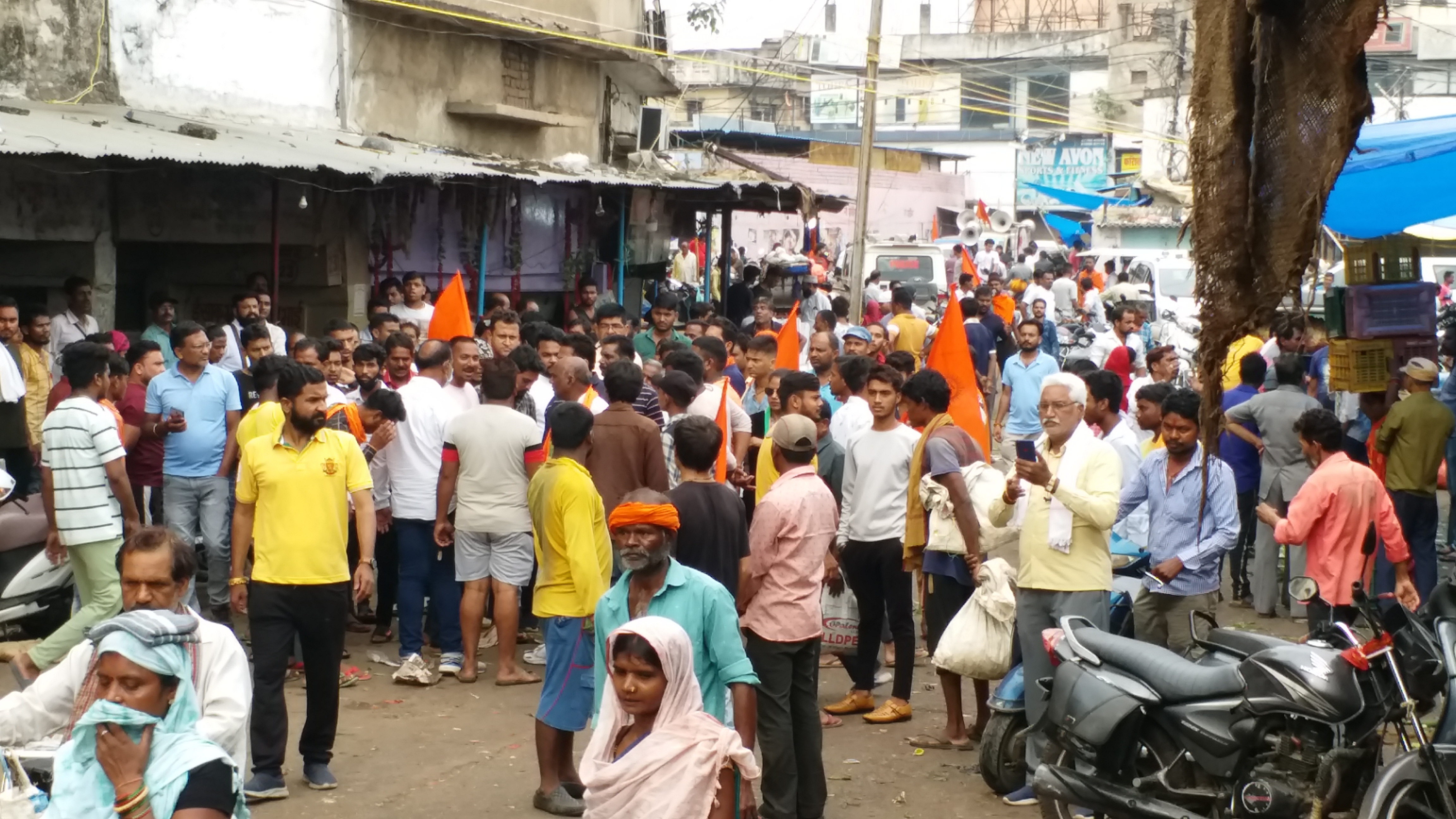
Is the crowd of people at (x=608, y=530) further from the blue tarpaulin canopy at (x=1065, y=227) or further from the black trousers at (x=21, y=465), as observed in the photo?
the blue tarpaulin canopy at (x=1065, y=227)

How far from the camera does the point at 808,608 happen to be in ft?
19.5

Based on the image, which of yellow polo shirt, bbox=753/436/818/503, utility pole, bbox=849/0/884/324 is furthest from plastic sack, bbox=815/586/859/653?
utility pole, bbox=849/0/884/324

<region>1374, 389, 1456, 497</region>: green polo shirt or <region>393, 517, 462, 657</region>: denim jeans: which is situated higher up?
<region>1374, 389, 1456, 497</region>: green polo shirt

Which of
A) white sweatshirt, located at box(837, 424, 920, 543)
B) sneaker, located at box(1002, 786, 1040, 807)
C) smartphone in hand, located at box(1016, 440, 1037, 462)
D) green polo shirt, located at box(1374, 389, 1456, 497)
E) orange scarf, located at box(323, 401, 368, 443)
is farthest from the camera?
green polo shirt, located at box(1374, 389, 1456, 497)

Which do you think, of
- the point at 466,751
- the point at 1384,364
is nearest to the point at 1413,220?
the point at 1384,364

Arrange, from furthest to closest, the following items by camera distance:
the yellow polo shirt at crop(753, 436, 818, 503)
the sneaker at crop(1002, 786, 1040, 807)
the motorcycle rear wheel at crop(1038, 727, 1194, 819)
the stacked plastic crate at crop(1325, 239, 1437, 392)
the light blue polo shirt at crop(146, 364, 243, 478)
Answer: the light blue polo shirt at crop(146, 364, 243, 478), the yellow polo shirt at crop(753, 436, 818, 503), the stacked plastic crate at crop(1325, 239, 1437, 392), the sneaker at crop(1002, 786, 1040, 807), the motorcycle rear wheel at crop(1038, 727, 1194, 819)

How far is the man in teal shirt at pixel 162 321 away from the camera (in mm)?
11258

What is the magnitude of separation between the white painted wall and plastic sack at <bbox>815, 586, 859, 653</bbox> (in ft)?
28.6

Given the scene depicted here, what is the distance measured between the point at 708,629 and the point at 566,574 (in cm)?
215

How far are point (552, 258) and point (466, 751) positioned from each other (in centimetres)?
1100

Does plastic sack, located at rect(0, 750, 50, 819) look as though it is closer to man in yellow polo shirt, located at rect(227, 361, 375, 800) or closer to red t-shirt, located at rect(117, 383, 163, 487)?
man in yellow polo shirt, located at rect(227, 361, 375, 800)

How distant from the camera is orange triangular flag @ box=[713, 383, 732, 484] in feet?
27.5

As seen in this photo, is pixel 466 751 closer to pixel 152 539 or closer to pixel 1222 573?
pixel 152 539

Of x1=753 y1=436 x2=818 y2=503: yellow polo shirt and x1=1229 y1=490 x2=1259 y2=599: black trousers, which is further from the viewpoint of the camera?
x1=1229 y1=490 x2=1259 y2=599: black trousers
